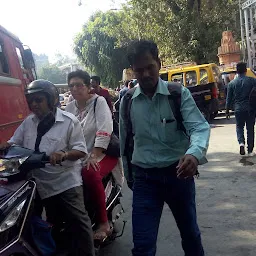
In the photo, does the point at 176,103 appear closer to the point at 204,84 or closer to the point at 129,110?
the point at 129,110

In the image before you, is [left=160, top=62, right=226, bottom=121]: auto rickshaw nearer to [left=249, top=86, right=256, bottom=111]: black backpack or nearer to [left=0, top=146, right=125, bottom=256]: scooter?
[left=249, top=86, right=256, bottom=111]: black backpack

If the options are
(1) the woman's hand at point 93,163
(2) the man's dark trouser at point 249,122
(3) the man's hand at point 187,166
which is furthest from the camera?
(2) the man's dark trouser at point 249,122

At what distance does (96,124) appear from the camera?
364cm

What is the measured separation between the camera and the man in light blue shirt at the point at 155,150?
254 centimetres

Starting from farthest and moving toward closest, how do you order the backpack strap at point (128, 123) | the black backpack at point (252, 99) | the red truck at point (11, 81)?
the black backpack at point (252, 99) → the red truck at point (11, 81) → the backpack strap at point (128, 123)

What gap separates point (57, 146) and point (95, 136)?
862 millimetres

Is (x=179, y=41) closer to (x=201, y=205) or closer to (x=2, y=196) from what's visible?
(x=201, y=205)

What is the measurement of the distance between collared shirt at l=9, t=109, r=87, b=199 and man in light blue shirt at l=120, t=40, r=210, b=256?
47 centimetres

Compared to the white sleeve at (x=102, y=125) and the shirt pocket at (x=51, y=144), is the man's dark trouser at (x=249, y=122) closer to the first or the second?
the white sleeve at (x=102, y=125)

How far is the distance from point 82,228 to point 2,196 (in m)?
0.79

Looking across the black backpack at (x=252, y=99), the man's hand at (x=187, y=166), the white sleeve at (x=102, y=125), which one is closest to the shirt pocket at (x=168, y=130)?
the man's hand at (x=187, y=166)

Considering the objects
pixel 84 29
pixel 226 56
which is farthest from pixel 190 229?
pixel 84 29

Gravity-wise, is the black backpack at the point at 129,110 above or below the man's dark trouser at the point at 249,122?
above

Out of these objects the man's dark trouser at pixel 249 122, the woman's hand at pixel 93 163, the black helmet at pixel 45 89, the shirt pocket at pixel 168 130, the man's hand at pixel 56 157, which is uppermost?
the black helmet at pixel 45 89
